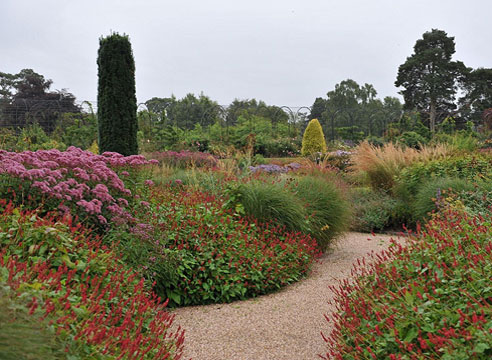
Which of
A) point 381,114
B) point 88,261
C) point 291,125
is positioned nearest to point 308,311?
point 88,261

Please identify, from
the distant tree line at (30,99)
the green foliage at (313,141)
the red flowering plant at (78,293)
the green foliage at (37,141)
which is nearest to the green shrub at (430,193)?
the red flowering plant at (78,293)

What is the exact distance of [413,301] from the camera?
2158 mm

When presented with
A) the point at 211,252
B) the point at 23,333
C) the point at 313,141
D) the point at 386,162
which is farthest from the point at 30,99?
the point at 23,333

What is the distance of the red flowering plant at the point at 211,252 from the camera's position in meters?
3.85

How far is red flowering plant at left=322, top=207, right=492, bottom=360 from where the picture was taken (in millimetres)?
1767

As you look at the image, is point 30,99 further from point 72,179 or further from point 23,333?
point 23,333

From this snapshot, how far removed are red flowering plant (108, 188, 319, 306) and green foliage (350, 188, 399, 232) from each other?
3.19 meters

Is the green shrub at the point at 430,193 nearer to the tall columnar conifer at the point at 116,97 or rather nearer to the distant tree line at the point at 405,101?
the tall columnar conifer at the point at 116,97

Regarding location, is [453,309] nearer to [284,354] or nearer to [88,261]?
[284,354]

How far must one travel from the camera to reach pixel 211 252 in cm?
418

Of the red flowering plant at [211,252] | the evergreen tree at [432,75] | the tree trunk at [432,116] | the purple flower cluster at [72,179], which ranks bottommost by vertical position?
the red flowering plant at [211,252]

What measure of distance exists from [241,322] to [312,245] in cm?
184

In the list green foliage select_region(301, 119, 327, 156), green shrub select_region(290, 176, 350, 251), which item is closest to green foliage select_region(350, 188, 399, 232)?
green shrub select_region(290, 176, 350, 251)

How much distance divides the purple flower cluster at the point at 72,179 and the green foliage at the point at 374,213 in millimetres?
4775
